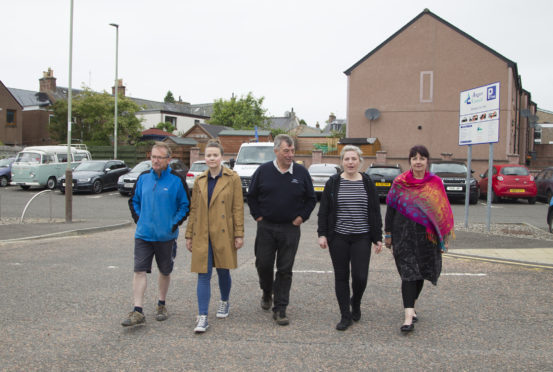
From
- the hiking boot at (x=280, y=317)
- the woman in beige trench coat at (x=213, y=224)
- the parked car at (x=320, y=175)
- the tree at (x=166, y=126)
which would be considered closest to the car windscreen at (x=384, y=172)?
the parked car at (x=320, y=175)

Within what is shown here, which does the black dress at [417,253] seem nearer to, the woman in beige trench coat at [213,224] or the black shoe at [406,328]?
the black shoe at [406,328]

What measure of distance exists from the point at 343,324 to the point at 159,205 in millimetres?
2145

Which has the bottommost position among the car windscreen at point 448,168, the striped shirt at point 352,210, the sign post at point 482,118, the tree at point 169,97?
the striped shirt at point 352,210

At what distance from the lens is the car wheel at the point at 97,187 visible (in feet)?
75.5

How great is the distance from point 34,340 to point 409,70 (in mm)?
31850

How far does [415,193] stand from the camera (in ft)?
16.0

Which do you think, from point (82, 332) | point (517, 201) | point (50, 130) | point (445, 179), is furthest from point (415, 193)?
point (50, 130)

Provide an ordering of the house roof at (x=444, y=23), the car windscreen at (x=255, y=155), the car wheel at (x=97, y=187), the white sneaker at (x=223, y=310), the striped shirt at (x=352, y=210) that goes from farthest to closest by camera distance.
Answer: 1. the house roof at (x=444, y=23)
2. the car wheel at (x=97, y=187)
3. the car windscreen at (x=255, y=155)
4. the white sneaker at (x=223, y=310)
5. the striped shirt at (x=352, y=210)

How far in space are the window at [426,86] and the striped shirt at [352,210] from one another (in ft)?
97.7

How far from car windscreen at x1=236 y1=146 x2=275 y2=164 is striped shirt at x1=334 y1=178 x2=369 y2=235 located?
1462cm

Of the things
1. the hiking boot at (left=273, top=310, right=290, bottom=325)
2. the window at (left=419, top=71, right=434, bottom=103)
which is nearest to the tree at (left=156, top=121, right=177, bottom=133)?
the window at (left=419, top=71, right=434, bottom=103)

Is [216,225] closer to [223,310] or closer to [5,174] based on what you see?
[223,310]

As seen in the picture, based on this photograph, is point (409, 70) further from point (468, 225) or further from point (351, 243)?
point (351, 243)

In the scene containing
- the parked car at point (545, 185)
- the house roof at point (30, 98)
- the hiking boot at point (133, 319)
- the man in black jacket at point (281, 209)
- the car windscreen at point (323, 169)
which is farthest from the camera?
the house roof at point (30, 98)
